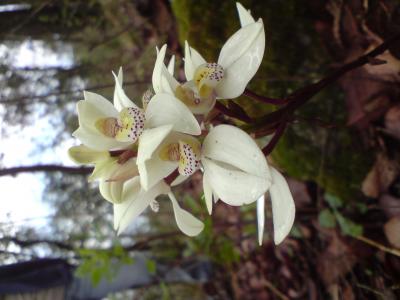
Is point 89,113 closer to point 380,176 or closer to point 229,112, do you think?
point 229,112

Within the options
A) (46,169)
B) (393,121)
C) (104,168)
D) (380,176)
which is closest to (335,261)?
(380,176)

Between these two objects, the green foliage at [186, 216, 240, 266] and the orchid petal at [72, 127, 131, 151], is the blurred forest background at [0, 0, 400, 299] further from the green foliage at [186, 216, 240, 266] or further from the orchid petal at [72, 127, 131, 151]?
the orchid petal at [72, 127, 131, 151]

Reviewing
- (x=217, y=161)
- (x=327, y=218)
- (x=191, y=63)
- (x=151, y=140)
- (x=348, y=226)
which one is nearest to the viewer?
(x=151, y=140)

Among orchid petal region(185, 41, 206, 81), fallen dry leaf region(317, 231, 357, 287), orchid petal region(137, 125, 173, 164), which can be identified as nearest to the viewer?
orchid petal region(137, 125, 173, 164)

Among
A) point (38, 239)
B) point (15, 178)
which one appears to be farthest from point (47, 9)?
point (38, 239)

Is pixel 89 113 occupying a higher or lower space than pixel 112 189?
higher

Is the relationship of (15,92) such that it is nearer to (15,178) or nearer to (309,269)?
(15,178)

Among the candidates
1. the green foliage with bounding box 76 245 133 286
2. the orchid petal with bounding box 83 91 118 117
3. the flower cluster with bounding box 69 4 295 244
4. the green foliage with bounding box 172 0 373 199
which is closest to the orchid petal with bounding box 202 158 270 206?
the flower cluster with bounding box 69 4 295 244
